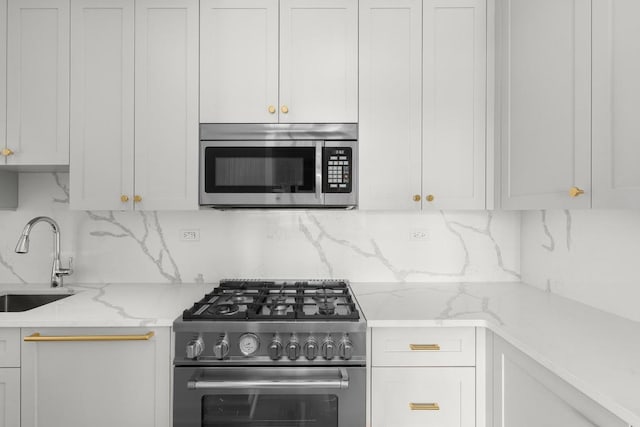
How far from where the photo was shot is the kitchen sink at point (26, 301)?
2.11 m

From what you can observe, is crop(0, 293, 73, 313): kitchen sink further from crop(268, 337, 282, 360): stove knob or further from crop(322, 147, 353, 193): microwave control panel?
crop(322, 147, 353, 193): microwave control panel

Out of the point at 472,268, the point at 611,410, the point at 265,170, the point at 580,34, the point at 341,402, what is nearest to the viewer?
the point at 611,410

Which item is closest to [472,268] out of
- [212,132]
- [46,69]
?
[212,132]

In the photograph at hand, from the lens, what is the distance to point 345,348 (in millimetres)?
1514

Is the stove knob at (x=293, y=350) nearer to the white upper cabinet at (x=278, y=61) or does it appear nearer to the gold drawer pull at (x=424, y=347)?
the gold drawer pull at (x=424, y=347)


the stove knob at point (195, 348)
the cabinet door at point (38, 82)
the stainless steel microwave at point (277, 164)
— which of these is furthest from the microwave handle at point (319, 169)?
the cabinet door at point (38, 82)

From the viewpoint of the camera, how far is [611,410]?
89 cm

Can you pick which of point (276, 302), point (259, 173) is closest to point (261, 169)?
point (259, 173)

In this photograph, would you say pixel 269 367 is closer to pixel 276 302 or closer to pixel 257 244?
pixel 276 302

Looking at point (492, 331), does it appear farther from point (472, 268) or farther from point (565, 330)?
point (472, 268)

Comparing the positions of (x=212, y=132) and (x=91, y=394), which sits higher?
(x=212, y=132)

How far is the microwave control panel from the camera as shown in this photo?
1.93 m

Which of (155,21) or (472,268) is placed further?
(472,268)

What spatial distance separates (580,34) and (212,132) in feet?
5.00
